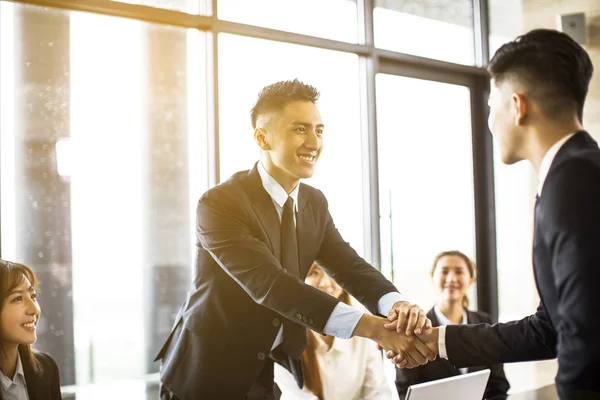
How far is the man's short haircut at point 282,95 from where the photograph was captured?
2207 mm

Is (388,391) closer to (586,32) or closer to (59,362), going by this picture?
(59,362)

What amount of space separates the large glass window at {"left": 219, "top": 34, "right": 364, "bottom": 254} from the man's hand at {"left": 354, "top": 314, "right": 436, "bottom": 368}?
153 cm

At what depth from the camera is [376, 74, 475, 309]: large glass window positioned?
167 inches

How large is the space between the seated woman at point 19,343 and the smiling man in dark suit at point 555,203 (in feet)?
4.59

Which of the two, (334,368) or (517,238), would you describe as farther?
(517,238)

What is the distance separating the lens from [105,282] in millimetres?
3146

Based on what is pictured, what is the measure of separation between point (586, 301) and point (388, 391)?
1973 millimetres

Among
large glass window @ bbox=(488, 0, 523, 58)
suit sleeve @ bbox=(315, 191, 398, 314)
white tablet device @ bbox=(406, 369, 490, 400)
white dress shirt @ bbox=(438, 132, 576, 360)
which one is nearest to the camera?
white dress shirt @ bbox=(438, 132, 576, 360)

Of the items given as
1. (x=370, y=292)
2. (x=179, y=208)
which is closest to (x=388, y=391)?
(x=370, y=292)

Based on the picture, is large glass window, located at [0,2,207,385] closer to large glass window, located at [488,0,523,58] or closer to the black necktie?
the black necktie

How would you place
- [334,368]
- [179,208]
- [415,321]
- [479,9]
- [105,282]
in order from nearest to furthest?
1. [415,321]
2. [334,368]
3. [105,282]
4. [179,208]
5. [479,9]

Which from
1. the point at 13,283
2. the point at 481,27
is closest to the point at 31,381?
the point at 13,283

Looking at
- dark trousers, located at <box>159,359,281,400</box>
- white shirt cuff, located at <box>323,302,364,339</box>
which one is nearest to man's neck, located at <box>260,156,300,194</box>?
white shirt cuff, located at <box>323,302,364,339</box>

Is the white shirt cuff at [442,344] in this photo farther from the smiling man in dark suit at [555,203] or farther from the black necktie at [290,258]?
the black necktie at [290,258]
